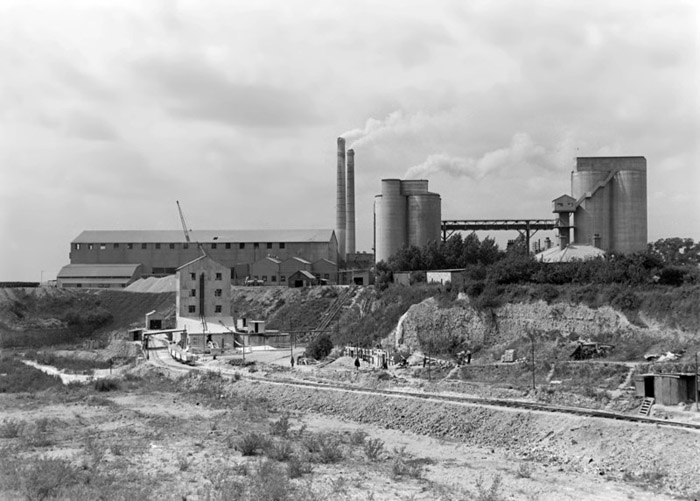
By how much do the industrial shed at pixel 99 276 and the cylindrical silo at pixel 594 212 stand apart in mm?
58102

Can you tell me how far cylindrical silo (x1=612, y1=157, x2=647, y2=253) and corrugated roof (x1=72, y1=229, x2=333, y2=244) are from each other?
3794cm

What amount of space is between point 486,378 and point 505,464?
14257mm

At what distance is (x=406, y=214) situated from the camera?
8444 cm

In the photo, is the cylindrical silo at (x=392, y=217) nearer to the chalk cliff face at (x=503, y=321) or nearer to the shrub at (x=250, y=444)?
the chalk cliff face at (x=503, y=321)

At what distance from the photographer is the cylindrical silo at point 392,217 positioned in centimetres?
8381

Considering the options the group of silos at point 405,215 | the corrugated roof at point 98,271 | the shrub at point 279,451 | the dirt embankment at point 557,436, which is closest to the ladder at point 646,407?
the dirt embankment at point 557,436

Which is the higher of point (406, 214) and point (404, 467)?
point (406, 214)

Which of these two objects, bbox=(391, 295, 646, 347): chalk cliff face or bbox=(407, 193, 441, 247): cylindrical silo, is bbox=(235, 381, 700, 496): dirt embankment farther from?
bbox=(407, 193, 441, 247): cylindrical silo

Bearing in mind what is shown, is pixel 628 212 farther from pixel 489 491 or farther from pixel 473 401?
pixel 489 491

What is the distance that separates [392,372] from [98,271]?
221 feet

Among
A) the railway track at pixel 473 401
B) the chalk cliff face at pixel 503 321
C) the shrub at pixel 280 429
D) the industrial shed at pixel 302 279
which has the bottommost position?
the shrub at pixel 280 429

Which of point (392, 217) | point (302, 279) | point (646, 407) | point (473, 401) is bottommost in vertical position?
point (473, 401)

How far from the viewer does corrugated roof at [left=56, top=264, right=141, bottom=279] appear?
95125mm

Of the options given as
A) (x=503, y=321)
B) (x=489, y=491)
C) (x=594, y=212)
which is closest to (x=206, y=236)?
(x=594, y=212)
